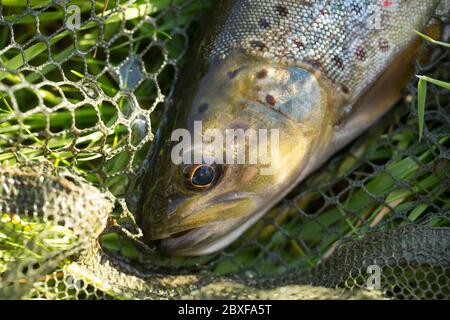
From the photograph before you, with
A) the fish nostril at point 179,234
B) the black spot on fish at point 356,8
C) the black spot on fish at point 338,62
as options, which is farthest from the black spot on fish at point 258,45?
the fish nostril at point 179,234

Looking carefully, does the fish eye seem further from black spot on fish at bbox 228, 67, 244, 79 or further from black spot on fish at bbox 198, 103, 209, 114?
black spot on fish at bbox 228, 67, 244, 79

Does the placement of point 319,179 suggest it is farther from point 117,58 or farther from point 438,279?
point 117,58

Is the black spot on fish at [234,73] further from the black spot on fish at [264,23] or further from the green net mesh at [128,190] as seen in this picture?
the green net mesh at [128,190]

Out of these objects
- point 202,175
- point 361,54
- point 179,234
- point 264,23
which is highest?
point 264,23

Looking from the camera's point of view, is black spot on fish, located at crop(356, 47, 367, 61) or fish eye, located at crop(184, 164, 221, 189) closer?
fish eye, located at crop(184, 164, 221, 189)

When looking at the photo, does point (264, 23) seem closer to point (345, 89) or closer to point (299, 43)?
point (299, 43)

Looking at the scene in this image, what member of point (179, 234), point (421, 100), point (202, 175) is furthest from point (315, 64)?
point (179, 234)

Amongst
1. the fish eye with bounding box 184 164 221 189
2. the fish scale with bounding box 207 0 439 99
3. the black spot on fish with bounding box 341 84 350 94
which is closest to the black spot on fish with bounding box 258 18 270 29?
the fish scale with bounding box 207 0 439 99
